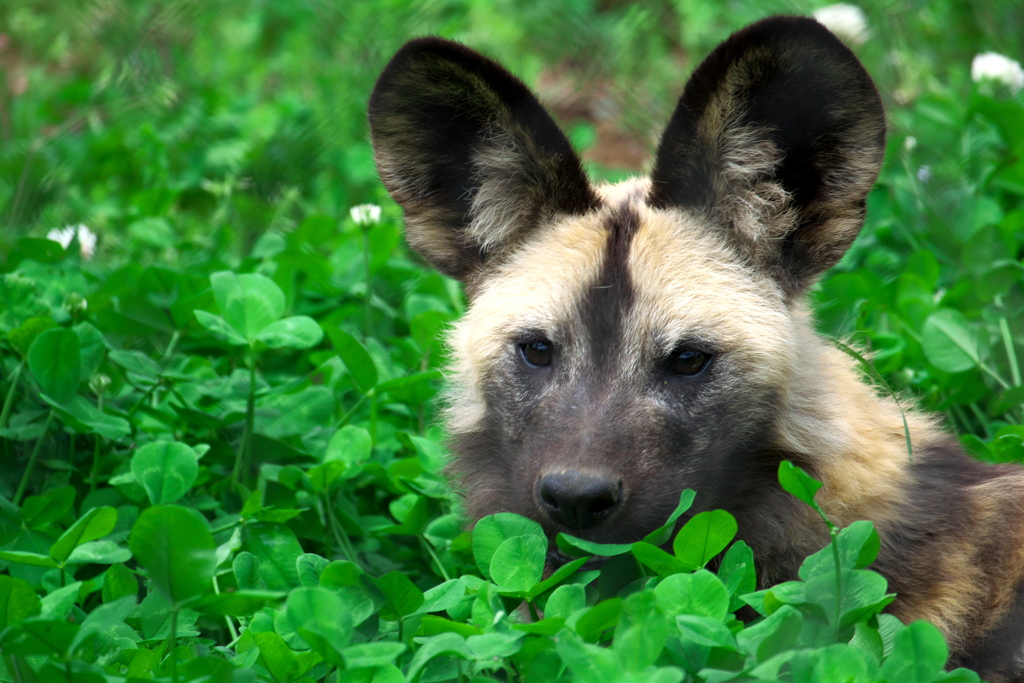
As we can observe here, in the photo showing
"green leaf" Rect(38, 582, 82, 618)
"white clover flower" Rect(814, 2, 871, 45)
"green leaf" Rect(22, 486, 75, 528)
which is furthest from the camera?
"white clover flower" Rect(814, 2, 871, 45)

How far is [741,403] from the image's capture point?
328 centimetres

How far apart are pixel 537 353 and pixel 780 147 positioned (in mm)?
1081

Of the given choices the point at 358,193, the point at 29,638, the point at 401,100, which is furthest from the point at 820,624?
the point at 358,193

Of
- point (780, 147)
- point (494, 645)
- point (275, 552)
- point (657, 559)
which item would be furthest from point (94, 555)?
point (780, 147)

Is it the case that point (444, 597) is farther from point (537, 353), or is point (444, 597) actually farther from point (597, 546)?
point (537, 353)

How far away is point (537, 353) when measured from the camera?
3420 millimetres

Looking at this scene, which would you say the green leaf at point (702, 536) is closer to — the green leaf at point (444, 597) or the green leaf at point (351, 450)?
the green leaf at point (444, 597)

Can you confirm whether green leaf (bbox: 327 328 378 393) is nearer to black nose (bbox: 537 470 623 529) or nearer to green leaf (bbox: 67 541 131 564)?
green leaf (bbox: 67 541 131 564)

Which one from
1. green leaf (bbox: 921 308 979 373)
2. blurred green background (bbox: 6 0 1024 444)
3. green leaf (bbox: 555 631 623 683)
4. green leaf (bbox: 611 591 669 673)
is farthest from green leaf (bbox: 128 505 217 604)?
green leaf (bbox: 921 308 979 373)

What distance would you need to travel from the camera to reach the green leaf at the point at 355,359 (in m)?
4.13

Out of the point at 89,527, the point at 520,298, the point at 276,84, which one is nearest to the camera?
the point at 89,527

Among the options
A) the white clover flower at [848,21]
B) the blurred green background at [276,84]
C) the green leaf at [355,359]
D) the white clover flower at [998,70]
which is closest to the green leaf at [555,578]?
the green leaf at [355,359]

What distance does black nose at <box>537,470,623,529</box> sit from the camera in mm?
2924

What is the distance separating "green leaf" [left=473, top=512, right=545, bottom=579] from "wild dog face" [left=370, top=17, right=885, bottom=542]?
10 cm
